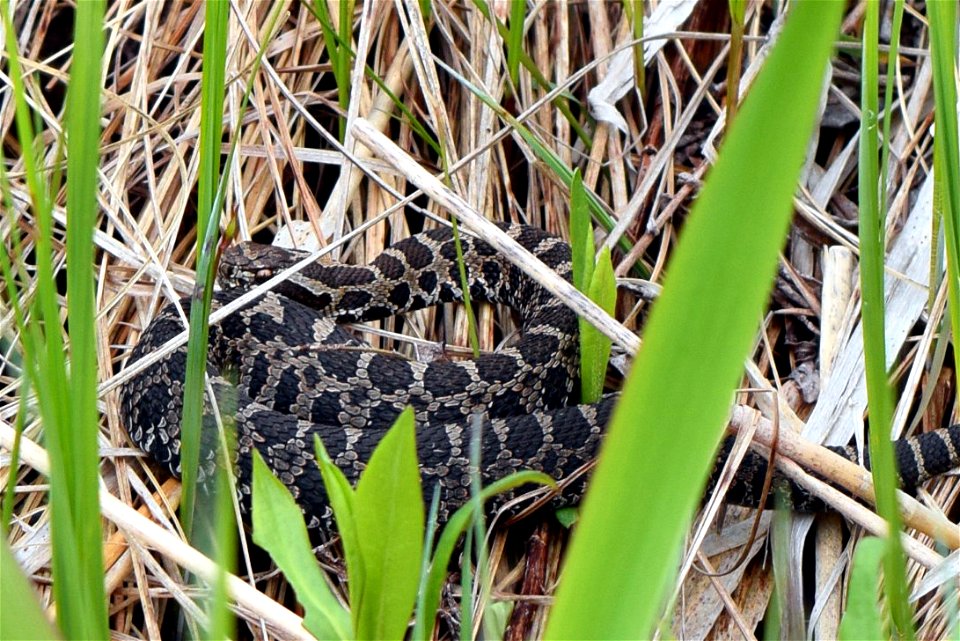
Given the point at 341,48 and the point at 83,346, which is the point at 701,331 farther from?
the point at 341,48

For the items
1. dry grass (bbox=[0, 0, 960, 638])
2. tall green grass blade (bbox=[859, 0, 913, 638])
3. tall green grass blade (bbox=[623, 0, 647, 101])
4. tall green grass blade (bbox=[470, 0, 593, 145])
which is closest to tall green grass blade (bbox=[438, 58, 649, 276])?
dry grass (bbox=[0, 0, 960, 638])

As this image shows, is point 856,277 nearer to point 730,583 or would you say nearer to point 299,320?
point 730,583

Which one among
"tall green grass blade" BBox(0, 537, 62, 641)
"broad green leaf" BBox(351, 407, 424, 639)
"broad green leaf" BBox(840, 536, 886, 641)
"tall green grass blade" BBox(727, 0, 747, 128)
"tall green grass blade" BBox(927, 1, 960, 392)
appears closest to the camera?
"tall green grass blade" BBox(0, 537, 62, 641)

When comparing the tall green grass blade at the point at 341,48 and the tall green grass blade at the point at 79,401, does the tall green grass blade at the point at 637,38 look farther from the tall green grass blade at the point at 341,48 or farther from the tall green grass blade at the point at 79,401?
the tall green grass blade at the point at 79,401

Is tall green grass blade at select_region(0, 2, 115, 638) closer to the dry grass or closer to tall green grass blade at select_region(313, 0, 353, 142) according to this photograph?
the dry grass

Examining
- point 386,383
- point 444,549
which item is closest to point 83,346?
point 444,549

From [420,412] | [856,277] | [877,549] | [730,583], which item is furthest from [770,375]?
[877,549]
